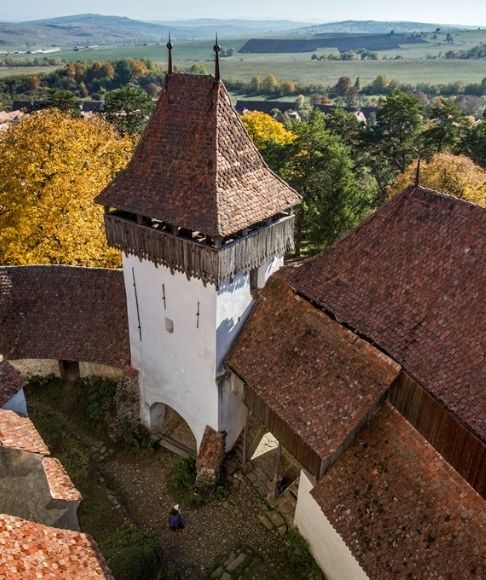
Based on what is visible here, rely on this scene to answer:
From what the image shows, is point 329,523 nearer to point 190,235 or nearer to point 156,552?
point 156,552

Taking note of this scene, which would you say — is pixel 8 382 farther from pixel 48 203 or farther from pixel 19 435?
pixel 48 203

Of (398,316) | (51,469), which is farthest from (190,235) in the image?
(51,469)

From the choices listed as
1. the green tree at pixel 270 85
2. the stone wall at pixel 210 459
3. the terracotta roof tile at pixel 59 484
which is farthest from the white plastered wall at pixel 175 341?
the green tree at pixel 270 85

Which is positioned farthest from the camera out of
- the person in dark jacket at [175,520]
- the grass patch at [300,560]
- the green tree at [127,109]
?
the green tree at [127,109]

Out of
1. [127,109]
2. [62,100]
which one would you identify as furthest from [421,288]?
[127,109]

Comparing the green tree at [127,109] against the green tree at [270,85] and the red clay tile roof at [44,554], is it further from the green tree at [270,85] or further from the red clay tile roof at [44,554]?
the green tree at [270,85]
